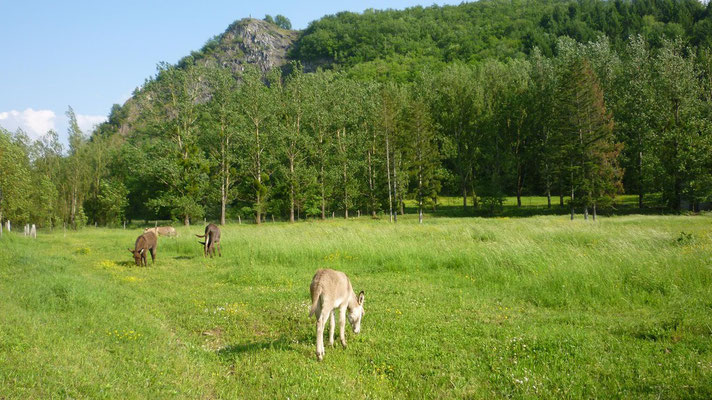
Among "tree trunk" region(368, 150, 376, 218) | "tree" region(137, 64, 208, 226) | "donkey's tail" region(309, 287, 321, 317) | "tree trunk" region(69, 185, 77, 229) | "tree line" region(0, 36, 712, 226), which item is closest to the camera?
"donkey's tail" region(309, 287, 321, 317)

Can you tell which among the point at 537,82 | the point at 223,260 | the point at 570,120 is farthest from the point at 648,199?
the point at 223,260

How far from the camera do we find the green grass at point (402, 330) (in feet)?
17.7

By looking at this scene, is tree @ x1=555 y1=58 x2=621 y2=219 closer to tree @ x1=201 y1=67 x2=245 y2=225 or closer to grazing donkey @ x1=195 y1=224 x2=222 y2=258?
grazing donkey @ x1=195 y1=224 x2=222 y2=258

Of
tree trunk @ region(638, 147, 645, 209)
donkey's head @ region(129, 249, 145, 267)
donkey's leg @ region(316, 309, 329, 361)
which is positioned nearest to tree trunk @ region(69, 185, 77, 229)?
donkey's head @ region(129, 249, 145, 267)

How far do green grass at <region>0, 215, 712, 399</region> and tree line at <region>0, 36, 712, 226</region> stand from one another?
3122cm

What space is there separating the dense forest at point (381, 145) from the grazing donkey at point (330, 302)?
37.7 m

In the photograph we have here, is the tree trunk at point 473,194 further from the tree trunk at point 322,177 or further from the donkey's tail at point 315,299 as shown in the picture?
the donkey's tail at point 315,299

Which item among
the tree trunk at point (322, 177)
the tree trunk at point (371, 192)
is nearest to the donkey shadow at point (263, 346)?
the tree trunk at point (322, 177)

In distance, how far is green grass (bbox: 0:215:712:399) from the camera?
5.39 meters

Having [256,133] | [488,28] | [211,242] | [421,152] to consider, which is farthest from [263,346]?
[488,28]

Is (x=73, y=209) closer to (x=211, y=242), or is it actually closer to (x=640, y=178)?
(x=211, y=242)

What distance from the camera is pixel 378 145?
1912 inches

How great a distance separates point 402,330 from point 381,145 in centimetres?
4150

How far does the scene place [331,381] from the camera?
5.67m
